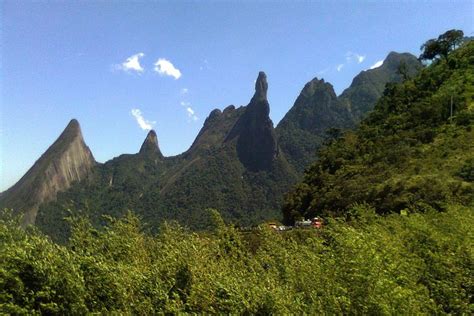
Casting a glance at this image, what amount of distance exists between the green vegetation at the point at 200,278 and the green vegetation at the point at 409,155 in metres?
16.9

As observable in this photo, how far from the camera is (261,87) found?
180 m

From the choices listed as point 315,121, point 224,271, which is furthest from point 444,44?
point 315,121

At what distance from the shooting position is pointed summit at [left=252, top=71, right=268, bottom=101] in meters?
180

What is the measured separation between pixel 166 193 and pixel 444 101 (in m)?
136

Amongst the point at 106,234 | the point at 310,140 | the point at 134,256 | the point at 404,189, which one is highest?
the point at 310,140

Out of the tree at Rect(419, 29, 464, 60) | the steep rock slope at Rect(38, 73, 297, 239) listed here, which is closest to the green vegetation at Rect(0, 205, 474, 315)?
the tree at Rect(419, 29, 464, 60)

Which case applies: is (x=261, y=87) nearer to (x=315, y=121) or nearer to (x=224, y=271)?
(x=315, y=121)

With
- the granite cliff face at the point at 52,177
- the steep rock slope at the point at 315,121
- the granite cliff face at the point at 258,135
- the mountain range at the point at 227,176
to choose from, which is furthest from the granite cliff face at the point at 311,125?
the granite cliff face at the point at 52,177

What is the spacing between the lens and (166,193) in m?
173

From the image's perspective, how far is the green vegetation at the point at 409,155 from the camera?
1238 inches

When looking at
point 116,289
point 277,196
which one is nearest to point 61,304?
point 116,289

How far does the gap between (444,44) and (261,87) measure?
118 meters

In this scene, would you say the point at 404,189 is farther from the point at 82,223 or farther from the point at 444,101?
the point at 82,223

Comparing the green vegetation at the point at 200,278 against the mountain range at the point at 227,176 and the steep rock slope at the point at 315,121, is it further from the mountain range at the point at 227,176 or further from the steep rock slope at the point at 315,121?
the steep rock slope at the point at 315,121
